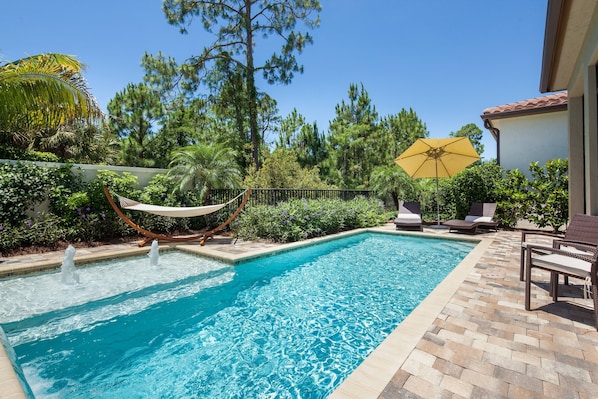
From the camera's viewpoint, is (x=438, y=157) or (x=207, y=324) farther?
(x=438, y=157)

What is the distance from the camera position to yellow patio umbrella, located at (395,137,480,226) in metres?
8.35

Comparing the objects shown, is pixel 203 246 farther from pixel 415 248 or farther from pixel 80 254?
pixel 415 248

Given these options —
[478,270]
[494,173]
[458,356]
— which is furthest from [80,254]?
[494,173]

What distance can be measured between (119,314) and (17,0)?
958 cm

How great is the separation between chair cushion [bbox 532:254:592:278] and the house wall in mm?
8503

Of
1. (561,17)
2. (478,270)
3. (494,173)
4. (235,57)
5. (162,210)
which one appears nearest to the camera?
(561,17)

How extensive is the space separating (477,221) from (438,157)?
2372 mm

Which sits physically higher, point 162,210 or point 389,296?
point 162,210

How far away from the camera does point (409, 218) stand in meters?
8.90

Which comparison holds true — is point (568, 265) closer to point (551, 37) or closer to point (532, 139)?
point (551, 37)

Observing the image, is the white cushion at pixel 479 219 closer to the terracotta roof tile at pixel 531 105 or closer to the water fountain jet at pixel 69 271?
the terracotta roof tile at pixel 531 105

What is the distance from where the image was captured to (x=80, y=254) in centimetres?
584

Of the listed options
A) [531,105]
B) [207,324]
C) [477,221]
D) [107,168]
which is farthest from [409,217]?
[107,168]

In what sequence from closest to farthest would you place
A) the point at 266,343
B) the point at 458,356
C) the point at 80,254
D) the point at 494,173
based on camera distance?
the point at 458,356 < the point at 266,343 < the point at 80,254 < the point at 494,173
